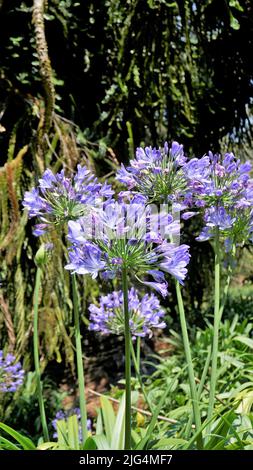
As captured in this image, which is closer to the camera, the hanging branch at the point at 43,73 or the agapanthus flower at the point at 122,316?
the agapanthus flower at the point at 122,316

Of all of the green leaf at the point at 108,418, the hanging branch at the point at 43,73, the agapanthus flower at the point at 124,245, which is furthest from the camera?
the hanging branch at the point at 43,73

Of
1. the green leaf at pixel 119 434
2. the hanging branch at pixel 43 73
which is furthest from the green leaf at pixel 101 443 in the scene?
the hanging branch at pixel 43 73

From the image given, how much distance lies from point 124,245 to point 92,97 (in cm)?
249

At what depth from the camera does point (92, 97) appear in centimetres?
313

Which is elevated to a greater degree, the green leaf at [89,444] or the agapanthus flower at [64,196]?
the agapanthus flower at [64,196]

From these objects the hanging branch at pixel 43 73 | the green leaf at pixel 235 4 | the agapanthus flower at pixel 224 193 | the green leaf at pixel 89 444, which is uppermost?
the green leaf at pixel 235 4

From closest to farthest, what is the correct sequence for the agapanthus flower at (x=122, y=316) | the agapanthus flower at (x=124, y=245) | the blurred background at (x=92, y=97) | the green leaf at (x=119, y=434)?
the agapanthus flower at (x=124, y=245), the green leaf at (x=119, y=434), the agapanthus flower at (x=122, y=316), the blurred background at (x=92, y=97)

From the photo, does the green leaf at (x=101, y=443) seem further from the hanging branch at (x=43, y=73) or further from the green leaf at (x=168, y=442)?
the hanging branch at (x=43, y=73)

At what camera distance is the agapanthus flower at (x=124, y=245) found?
32.7 inches

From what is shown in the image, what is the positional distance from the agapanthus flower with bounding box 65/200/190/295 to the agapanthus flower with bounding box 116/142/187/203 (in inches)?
6.5

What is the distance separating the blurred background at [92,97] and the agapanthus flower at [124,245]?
140cm

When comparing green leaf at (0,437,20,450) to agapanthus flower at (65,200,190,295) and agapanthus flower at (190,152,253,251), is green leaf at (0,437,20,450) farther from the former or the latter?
agapanthus flower at (190,152,253,251)

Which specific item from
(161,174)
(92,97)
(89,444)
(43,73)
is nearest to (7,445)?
(89,444)
